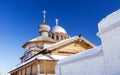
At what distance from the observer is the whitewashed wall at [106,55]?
7.67m

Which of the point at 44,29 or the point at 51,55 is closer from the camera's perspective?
the point at 51,55

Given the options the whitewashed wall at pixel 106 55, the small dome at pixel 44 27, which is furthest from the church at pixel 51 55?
the small dome at pixel 44 27

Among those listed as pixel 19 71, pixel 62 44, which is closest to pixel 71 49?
pixel 62 44

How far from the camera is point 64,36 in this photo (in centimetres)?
3850

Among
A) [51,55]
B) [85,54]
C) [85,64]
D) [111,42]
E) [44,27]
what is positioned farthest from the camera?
[44,27]

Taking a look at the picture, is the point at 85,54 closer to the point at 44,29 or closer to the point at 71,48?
the point at 71,48

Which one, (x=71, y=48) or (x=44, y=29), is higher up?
(x=44, y=29)

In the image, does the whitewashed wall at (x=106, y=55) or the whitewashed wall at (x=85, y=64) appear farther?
the whitewashed wall at (x=85, y=64)

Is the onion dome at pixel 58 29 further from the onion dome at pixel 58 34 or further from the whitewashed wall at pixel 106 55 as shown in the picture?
the whitewashed wall at pixel 106 55

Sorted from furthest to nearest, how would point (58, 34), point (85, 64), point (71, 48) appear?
1. point (58, 34)
2. point (71, 48)
3. point (85, 64)

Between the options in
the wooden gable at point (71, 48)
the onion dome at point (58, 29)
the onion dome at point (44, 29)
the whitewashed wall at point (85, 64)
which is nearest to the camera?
the whitewashed wall at point (85, 64)

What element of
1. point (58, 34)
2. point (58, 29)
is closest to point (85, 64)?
point (58, 34)

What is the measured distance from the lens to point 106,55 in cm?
828

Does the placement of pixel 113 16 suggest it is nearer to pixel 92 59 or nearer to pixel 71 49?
pixel 92 59
